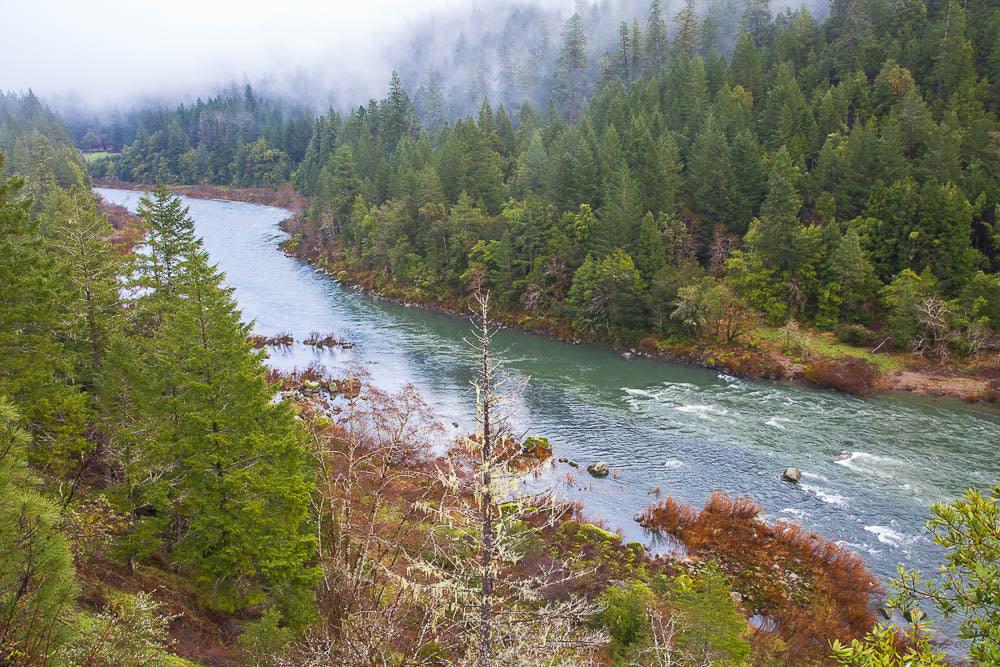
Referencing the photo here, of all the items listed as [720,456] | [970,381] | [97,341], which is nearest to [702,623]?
[720,456]

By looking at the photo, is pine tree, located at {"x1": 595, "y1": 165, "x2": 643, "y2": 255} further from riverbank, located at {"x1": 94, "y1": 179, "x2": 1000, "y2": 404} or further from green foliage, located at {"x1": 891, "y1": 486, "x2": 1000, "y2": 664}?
green foliage, located at {"x1": 891, "y1": 486, "x2": 1000, "y2": 664}

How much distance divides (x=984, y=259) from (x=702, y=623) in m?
45.4

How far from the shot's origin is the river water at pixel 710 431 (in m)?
28.7

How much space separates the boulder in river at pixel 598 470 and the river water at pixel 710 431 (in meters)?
0.65

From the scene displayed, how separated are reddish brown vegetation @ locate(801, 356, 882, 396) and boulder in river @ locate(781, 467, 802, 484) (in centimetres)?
1404

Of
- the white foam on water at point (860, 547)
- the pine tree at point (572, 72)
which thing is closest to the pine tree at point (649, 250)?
the white foam on water at point (860, 547)

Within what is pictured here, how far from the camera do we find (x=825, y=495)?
29.6 meters

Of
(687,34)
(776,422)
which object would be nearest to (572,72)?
(687,34)

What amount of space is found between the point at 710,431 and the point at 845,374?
13.5 meters

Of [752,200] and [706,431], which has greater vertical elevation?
[752,200]

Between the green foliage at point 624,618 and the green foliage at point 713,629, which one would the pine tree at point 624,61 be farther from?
the green foliage at point 713,629

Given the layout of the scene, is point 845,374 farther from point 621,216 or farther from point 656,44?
point 656,44

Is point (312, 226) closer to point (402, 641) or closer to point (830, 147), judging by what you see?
point (830, 147)

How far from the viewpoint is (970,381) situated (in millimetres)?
40906
